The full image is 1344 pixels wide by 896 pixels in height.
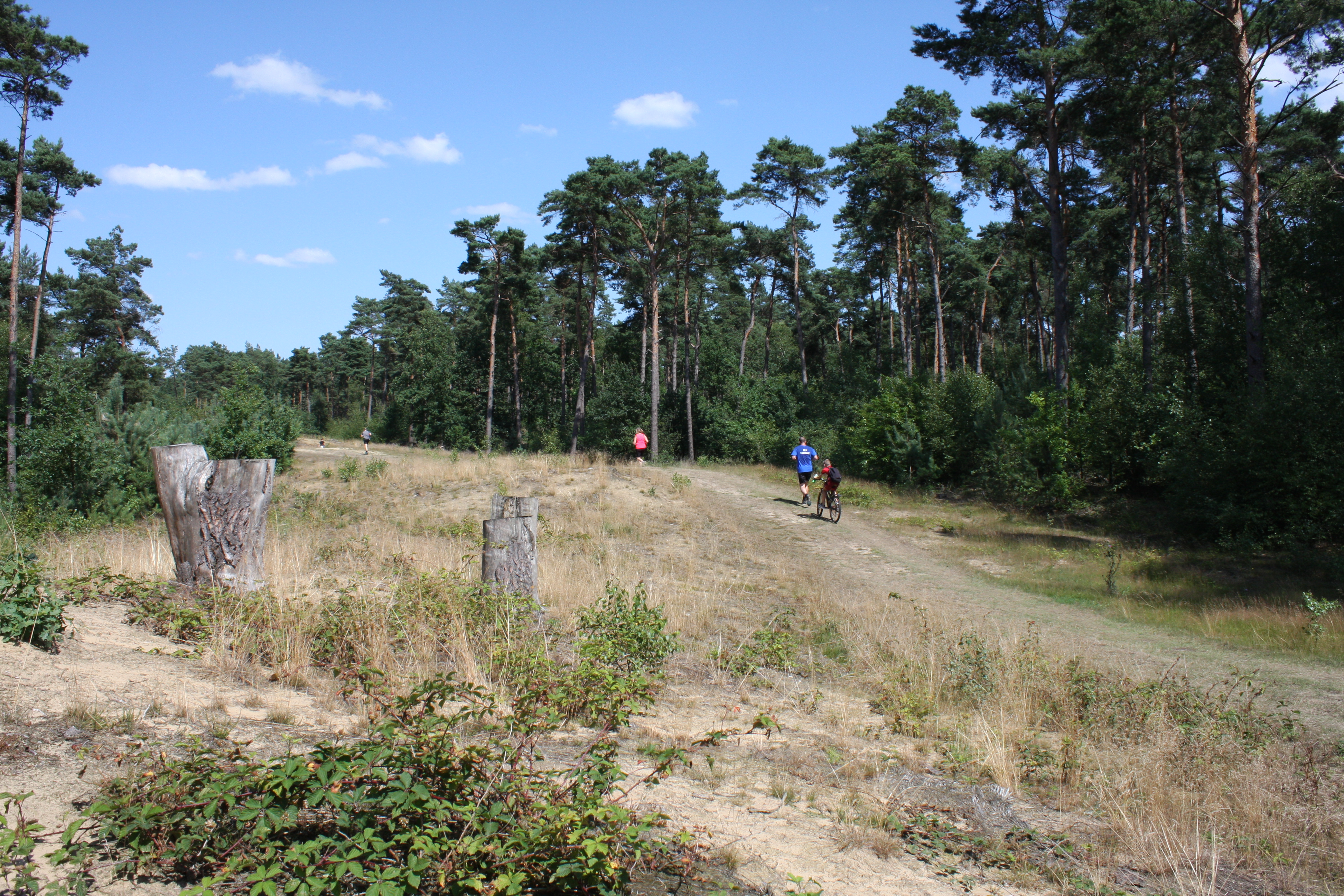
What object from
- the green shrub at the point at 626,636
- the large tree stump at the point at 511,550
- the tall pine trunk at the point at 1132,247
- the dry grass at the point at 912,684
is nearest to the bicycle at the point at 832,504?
the dry grass at the point at 912,684

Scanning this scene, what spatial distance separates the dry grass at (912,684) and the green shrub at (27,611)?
0.96 m

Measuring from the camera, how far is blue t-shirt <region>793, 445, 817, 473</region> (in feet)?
67.9

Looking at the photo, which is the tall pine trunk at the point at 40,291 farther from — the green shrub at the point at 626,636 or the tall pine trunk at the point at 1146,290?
the tall pine trunk at the point at 1146,290

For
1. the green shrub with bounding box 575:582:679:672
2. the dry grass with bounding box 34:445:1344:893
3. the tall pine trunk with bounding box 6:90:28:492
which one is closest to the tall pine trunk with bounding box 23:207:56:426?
the tall pine trunk with bounding box 6:90:28:492

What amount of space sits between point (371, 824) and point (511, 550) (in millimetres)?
4779

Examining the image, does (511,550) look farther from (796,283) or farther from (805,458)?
(796,283)

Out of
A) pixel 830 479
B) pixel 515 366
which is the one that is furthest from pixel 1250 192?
pixel 515 366

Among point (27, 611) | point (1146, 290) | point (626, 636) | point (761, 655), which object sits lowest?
point (761, 655)

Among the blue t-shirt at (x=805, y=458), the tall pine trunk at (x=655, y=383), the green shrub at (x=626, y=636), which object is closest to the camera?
the green shrub at (x=626, y=636)

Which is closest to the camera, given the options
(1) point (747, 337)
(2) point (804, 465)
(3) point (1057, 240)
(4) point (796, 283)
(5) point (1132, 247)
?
(2) point (804, 465)

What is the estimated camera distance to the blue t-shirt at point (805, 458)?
20703mm

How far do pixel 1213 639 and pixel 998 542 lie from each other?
7.78 m

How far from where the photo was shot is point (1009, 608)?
11844 mm

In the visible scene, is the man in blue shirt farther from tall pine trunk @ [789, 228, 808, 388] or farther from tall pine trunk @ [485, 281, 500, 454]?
tall pine trunk @ [485, 281, 500, 454]
